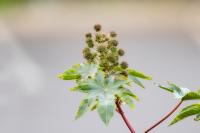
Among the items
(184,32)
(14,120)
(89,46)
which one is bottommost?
(14,120)

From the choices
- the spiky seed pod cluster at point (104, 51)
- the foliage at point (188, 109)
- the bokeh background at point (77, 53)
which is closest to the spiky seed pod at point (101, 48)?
the spiky seed pod cluster at point (104, 51)

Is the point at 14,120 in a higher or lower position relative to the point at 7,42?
lower

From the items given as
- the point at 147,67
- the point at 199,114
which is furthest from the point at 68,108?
the point at 199,114

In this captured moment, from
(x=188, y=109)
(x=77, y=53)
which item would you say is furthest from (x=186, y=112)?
(x=77, y=53)

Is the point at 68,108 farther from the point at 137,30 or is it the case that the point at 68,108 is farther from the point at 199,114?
the point at 199,114

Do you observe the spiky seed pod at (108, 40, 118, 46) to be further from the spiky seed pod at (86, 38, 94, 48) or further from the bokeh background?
the bokeh background

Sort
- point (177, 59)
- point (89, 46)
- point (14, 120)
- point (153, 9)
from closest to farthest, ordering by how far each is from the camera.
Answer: point (89, 46), point (14, 120), point (177, 59), point (153, 9)

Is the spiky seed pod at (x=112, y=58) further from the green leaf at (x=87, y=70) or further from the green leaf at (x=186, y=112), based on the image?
the green leaf at (x=186, y=112)
